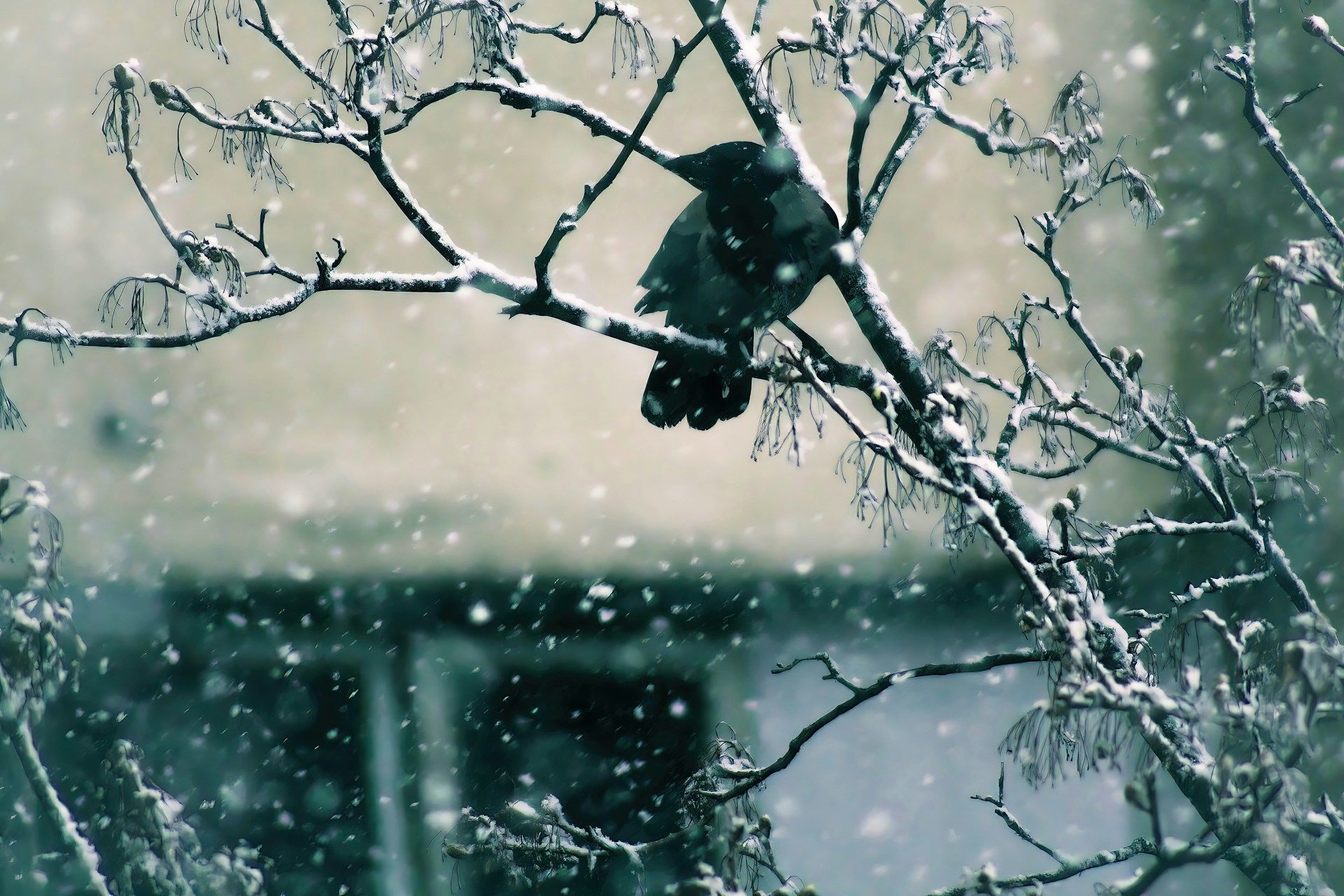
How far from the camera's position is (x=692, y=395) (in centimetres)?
A: 263

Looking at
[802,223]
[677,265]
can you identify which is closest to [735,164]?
[802,223]

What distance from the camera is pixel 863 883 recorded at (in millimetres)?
5016

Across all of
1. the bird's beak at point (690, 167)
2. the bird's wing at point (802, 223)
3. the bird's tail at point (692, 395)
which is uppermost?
the bird's beak at point (690, 167)

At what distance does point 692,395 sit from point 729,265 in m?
0.39

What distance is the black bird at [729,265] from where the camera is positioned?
2283 millimetres

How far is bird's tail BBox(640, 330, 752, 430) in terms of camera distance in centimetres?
256

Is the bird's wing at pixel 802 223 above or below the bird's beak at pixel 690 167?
below

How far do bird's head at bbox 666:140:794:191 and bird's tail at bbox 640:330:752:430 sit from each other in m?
0.41

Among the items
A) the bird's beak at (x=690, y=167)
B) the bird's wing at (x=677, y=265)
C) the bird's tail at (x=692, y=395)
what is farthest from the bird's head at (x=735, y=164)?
the bird's tail at (x=692, y=395)

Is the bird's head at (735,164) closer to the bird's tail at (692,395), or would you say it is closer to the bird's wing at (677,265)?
the bird's wing at (677,265)

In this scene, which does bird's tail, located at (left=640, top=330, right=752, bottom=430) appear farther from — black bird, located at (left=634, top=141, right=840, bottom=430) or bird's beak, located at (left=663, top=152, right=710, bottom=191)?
bird's beak, located at (left=663, top=152, right=710, bottom=191)

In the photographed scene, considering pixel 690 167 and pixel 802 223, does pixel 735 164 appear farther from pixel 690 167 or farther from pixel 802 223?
pixel 802 223

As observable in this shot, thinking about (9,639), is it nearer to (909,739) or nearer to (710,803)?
(710,803)

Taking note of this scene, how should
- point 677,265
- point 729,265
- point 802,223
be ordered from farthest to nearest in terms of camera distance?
1. point 677,265
2. point 729,265
3. point 802,223
